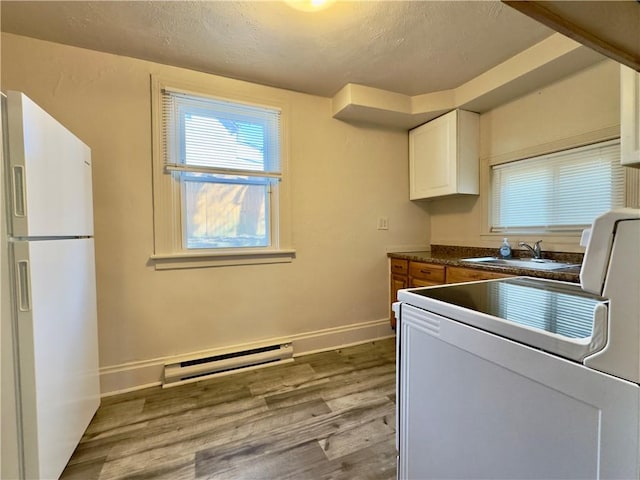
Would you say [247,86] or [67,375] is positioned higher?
[247,86]

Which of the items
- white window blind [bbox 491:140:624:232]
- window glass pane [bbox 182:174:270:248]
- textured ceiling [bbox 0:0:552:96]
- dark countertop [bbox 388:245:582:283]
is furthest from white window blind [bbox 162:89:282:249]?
white window blind [bbox 491:140:624:232]

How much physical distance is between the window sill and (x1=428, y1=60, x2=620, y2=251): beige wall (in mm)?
1750

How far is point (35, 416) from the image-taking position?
108cm

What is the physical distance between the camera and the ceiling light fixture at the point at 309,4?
4.93ft

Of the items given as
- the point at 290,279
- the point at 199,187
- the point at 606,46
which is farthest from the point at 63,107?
the point at 606,46

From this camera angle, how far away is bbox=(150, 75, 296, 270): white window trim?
2049mm

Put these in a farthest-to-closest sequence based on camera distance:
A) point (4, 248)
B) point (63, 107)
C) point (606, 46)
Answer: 1. point (63, 107)
2. point (4, 248)
3. point (606, 46)

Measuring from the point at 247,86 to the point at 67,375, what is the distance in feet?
7.37

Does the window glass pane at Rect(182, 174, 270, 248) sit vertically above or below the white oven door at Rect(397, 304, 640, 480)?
above

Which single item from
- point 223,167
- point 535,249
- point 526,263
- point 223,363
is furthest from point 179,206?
point 535,249

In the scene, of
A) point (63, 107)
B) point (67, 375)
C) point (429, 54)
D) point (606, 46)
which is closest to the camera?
point (606, 46)

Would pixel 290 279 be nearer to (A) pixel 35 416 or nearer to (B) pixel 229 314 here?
(B) pixel 229 314

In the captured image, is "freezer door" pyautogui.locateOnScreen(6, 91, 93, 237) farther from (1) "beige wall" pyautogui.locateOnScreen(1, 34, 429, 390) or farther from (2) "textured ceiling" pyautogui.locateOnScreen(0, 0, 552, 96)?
(2) "textured ceiling" pyautogui.locateOnScreen(0, 0, 552, 96)

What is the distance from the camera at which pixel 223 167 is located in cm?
224
